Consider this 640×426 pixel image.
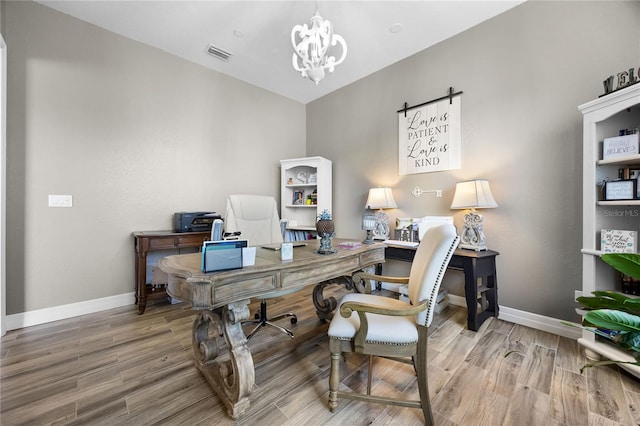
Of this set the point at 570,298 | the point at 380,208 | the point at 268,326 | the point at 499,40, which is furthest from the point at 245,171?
the point at 570,298

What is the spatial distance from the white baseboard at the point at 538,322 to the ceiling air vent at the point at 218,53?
4245mm

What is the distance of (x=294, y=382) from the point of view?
4.97ft

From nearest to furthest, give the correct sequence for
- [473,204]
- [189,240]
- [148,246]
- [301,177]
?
1. [473,204]
2. [148,246]
3. [189,240]
4. [301,177]

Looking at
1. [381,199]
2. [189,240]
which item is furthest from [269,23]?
[189,240]

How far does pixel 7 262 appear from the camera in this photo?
217 cm

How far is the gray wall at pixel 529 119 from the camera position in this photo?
200cm

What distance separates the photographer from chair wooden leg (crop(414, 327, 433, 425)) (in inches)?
46.3

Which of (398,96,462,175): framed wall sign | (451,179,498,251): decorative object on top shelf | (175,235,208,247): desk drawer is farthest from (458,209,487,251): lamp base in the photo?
(175,235,208,247): desk drawer

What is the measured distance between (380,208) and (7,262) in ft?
12.5

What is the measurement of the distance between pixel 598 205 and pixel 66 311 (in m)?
4.69

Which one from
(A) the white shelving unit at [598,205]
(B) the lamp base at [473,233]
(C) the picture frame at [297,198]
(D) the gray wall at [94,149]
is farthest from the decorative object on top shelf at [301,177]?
(A) the white shelving unit at [598,205]

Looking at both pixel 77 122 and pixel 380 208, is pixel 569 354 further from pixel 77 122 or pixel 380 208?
pixel 77 122

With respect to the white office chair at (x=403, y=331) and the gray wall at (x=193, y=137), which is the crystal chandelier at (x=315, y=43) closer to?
the gray wall at (x=193, y=137)

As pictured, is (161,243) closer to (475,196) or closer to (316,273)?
(316,273)
